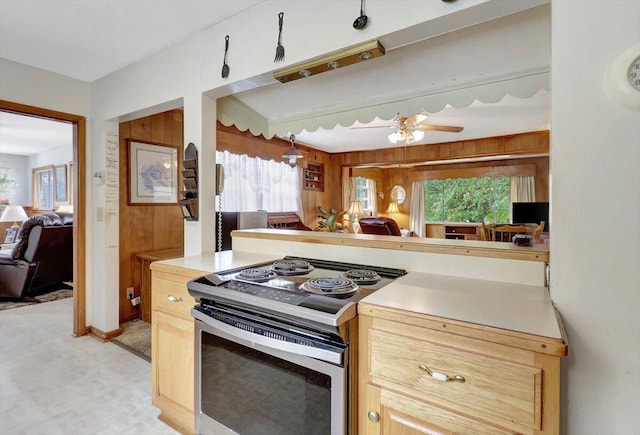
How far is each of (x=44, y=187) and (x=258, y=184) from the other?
506cm

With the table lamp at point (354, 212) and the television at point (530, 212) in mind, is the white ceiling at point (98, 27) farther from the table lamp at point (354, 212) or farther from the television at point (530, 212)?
the table lamp at point (354, 212)

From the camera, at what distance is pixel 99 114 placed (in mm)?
2787

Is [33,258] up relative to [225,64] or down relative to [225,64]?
down

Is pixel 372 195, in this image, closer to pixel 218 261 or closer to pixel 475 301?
pixel 218 261

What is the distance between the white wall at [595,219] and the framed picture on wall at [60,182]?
286 inches

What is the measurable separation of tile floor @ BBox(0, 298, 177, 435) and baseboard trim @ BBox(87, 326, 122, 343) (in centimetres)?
5

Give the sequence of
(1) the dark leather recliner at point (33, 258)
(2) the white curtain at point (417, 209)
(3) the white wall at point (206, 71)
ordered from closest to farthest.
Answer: (3) the white wall at point (206, 71) < (1) the dark leather recliner at point (33, 258) < (2) the white curtain at point (417, 209)

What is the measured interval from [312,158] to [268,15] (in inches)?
168

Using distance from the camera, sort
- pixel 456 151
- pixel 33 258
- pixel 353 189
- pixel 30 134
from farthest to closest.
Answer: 1. pixel 353 189
2. pixel 456 151
3. pixel 30 134
4. pixel 33 258

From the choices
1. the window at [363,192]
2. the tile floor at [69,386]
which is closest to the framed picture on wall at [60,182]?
the tile floor at [69,386]

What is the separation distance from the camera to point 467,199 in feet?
22.9

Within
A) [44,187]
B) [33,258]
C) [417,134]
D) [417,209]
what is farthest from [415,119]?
[44,187]

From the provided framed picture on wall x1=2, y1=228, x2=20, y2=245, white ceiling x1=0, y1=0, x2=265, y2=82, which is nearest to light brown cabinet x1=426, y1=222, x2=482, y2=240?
white ceiling x1=0, y1=0, x2=265, y2=82

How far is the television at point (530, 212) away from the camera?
4215 millimetres
